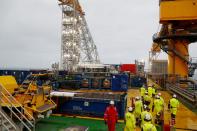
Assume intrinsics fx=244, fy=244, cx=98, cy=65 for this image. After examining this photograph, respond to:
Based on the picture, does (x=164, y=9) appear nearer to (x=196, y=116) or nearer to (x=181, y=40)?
(x=181, y=40)

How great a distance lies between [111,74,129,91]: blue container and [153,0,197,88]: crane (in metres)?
9.69

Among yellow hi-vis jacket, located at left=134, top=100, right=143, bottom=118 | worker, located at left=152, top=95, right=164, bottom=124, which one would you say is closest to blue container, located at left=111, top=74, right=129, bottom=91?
worker, located at left=152, top=95, right=164, bottom=124

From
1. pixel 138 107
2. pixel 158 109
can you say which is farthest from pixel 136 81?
pixel 138 107

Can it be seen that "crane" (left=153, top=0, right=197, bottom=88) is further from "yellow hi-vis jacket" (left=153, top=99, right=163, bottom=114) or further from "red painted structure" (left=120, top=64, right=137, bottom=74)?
"yellow hi-vis jacket" (left=153, top=99, right=163, bottom=114)

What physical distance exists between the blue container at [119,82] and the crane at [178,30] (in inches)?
381

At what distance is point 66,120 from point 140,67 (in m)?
31.1

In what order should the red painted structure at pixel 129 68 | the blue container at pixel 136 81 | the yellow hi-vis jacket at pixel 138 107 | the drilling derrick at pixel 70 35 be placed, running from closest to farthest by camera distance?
the yellow hi-vis jacket at pixel 138 107
the blue container at pixel 136 81
the red painted structure at pixel 129 68
the drilling derrick at pixel 70 35

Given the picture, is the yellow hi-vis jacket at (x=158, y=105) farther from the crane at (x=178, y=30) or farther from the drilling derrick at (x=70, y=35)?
the drilling derrick at (x=70, y=35)

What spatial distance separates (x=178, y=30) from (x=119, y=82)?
1350 centimetres

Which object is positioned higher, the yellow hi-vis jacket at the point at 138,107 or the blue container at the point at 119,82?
the blue container at the point at 119,82

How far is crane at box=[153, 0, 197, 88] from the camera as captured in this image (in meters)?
27.9

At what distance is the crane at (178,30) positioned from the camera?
2789cm

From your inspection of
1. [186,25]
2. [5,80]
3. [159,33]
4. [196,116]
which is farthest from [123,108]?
[159,33]

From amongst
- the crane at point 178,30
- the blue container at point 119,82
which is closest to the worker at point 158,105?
the blue container at point 119,82
